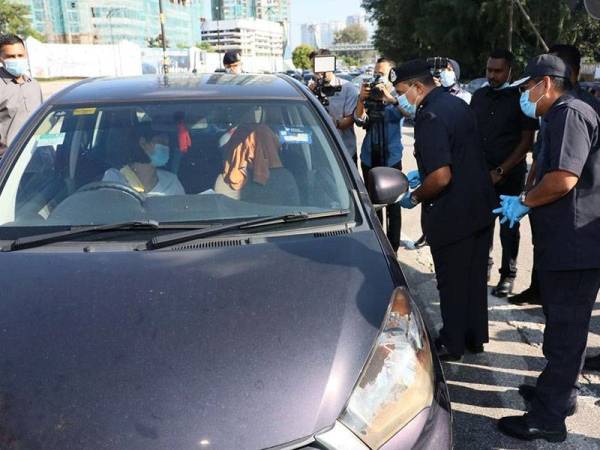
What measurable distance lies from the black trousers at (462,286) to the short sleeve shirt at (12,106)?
3.26 metres

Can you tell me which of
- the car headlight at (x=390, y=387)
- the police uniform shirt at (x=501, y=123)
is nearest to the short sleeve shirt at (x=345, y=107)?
the police uniform shirt at (x=501, y=123)

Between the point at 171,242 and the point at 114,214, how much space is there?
1.12 feet

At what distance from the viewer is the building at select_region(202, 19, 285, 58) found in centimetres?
9269

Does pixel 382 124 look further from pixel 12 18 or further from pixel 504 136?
pixel 12 18

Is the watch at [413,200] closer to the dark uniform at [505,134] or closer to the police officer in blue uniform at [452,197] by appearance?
the police officer in blue uniform at [452,197]

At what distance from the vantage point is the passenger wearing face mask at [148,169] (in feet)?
8.20

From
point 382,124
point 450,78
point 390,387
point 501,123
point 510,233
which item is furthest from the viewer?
point 382,124

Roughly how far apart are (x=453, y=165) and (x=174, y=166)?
1424 mm

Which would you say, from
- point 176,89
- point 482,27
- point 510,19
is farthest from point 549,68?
point 482,27

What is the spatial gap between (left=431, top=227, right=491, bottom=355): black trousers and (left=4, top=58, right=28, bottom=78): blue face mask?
11.7 ft

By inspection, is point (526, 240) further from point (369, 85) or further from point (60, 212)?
point (60, 212)

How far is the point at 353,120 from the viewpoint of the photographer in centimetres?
511

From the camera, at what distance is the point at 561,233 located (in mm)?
2469

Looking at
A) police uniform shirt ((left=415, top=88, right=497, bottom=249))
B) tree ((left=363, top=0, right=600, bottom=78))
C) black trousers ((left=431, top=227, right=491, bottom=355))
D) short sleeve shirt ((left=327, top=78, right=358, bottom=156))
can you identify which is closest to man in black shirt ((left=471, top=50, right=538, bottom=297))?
black trousers ((left=431, top=227, right=491, bottom=355))
